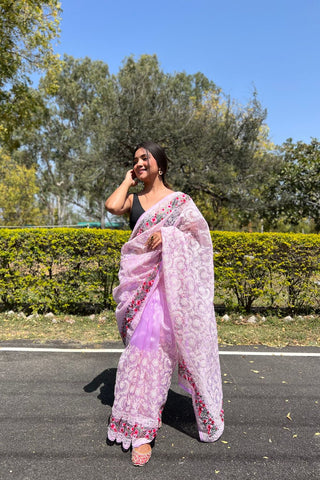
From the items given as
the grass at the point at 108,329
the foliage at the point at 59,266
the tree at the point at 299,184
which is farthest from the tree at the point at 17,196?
the grass at the point at 108,329

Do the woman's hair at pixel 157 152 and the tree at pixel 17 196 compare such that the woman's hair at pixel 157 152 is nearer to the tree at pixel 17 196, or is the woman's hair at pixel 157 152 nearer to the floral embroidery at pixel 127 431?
the floral embroidery at pixel 127 431

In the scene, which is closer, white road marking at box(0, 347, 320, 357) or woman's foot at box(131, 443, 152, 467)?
woman's foot at box(131, 443, 152, 467)

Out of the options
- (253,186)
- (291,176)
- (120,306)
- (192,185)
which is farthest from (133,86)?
(120,306)

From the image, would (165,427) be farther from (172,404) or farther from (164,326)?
(164,326)

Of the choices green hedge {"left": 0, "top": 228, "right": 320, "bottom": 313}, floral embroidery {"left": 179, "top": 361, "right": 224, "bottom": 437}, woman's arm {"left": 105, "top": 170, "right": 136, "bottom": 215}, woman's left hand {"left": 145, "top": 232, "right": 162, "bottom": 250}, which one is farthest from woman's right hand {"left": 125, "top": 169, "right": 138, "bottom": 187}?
green hedge {"left": 0, "top": 228, "right": 320, "bottom": 313}

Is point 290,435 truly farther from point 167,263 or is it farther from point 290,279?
point 290,279

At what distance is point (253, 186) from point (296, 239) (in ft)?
41.7

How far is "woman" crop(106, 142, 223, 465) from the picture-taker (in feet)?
8.10

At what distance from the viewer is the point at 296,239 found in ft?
19.8

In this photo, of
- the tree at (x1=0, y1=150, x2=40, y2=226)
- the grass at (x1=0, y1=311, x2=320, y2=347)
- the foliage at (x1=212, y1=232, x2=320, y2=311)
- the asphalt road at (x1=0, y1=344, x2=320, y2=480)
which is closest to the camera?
the asphalt road at (x1=0, y1=344, x2=320, y2=480)

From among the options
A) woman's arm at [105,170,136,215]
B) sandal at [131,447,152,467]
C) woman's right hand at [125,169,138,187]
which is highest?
woman's right hand at [125,169,138,187]

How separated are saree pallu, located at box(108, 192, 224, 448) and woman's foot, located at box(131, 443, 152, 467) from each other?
36mm

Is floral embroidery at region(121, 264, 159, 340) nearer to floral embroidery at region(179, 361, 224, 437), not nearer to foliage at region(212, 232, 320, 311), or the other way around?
floral embroidery at region(179, 361, 224, 437)

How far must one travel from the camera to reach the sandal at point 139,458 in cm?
227
